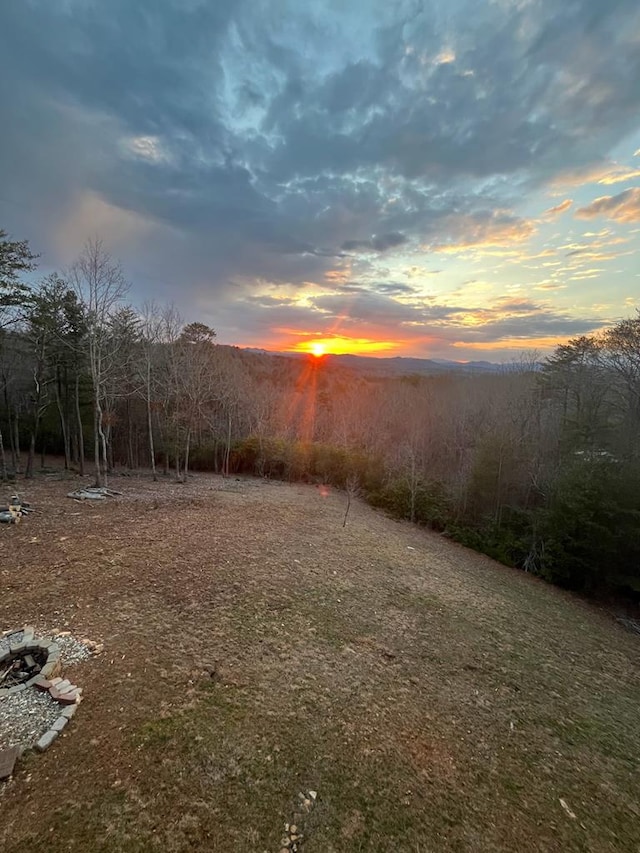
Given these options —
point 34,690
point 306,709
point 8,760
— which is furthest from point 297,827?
point 34,690

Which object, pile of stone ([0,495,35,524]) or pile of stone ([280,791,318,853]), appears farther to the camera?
pile of stone ([0,495,35,524])

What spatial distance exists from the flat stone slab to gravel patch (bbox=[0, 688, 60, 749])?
9 cm

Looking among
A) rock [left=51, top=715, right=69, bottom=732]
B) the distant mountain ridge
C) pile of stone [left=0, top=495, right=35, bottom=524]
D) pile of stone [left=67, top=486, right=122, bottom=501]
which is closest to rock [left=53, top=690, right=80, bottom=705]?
rock [left=51, top=715, right=69, bottom=732]

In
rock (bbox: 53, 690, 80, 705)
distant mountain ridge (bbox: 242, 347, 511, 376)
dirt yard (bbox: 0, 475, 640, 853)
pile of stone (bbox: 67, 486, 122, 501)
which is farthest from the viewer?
distant mountain ridge (bbox: 242, 347, 511, 376)

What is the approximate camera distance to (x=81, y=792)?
2775 millimetres

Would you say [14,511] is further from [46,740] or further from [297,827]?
[297,827]

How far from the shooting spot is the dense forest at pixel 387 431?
11086mm

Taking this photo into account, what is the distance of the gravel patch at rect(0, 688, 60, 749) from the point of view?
317 centimetres

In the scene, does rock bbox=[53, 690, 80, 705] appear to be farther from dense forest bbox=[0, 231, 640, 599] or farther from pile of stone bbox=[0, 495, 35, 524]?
dense forest bbox=[0, 231, 640, 599]

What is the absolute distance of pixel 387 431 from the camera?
83.6 feet

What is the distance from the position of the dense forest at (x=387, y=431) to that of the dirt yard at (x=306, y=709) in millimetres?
3627

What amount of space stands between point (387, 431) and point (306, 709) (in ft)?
72.9

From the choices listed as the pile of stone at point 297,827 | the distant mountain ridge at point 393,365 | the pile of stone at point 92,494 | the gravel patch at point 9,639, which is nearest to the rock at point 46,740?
the gravel patch at point 9,639

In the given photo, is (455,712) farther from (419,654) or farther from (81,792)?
(81,792)
